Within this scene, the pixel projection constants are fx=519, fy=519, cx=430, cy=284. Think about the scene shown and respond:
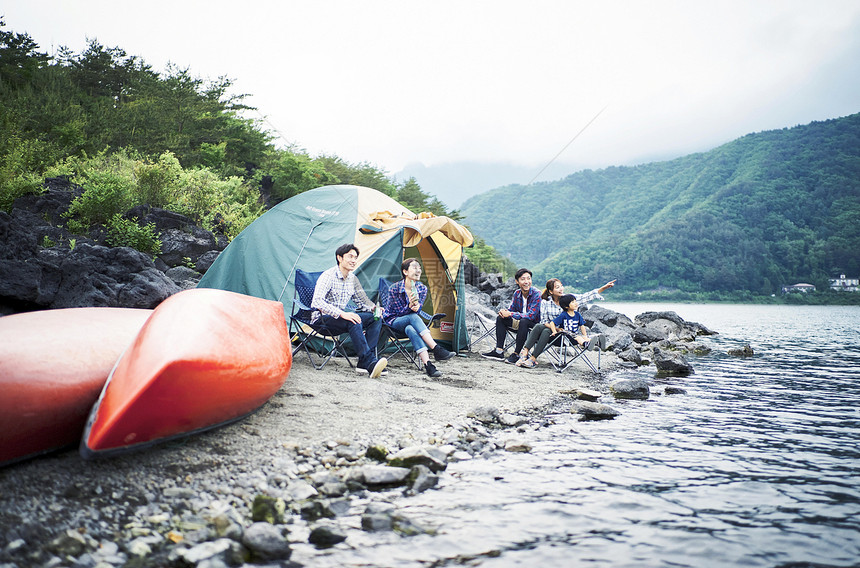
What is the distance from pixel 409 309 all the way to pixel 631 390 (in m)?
3.14

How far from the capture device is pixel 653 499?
3396 millimetres

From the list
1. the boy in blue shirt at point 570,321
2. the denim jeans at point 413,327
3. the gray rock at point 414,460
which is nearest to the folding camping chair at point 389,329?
the denim jeans at point 413,327

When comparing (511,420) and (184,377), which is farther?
(511,420)

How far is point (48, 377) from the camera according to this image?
314 cm

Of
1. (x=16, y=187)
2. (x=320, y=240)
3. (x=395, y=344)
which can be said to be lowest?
(x=395, y=344)

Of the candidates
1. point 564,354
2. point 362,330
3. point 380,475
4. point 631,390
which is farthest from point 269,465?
point 564,354

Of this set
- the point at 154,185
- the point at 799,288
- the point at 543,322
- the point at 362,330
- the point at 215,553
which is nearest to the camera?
the point at 215,553

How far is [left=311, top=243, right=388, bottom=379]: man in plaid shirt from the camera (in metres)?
6.24

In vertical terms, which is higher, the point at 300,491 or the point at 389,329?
the point at 389,329

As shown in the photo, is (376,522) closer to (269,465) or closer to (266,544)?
(266,544)

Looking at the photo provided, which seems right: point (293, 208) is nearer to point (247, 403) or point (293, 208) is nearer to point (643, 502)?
point (247, 403)

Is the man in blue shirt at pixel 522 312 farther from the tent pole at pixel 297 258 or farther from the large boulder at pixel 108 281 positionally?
the large boulder at pixel 108 281

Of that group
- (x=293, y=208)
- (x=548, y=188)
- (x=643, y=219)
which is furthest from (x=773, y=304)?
(x=293, y=208)

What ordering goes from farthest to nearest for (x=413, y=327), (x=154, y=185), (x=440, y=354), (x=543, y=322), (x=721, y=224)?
1. (x=721, y=224)
2. (x=154, y=185)
3. (x=543, y=322)
4. (x=440, y=354)
5. (x=413, y=327)
